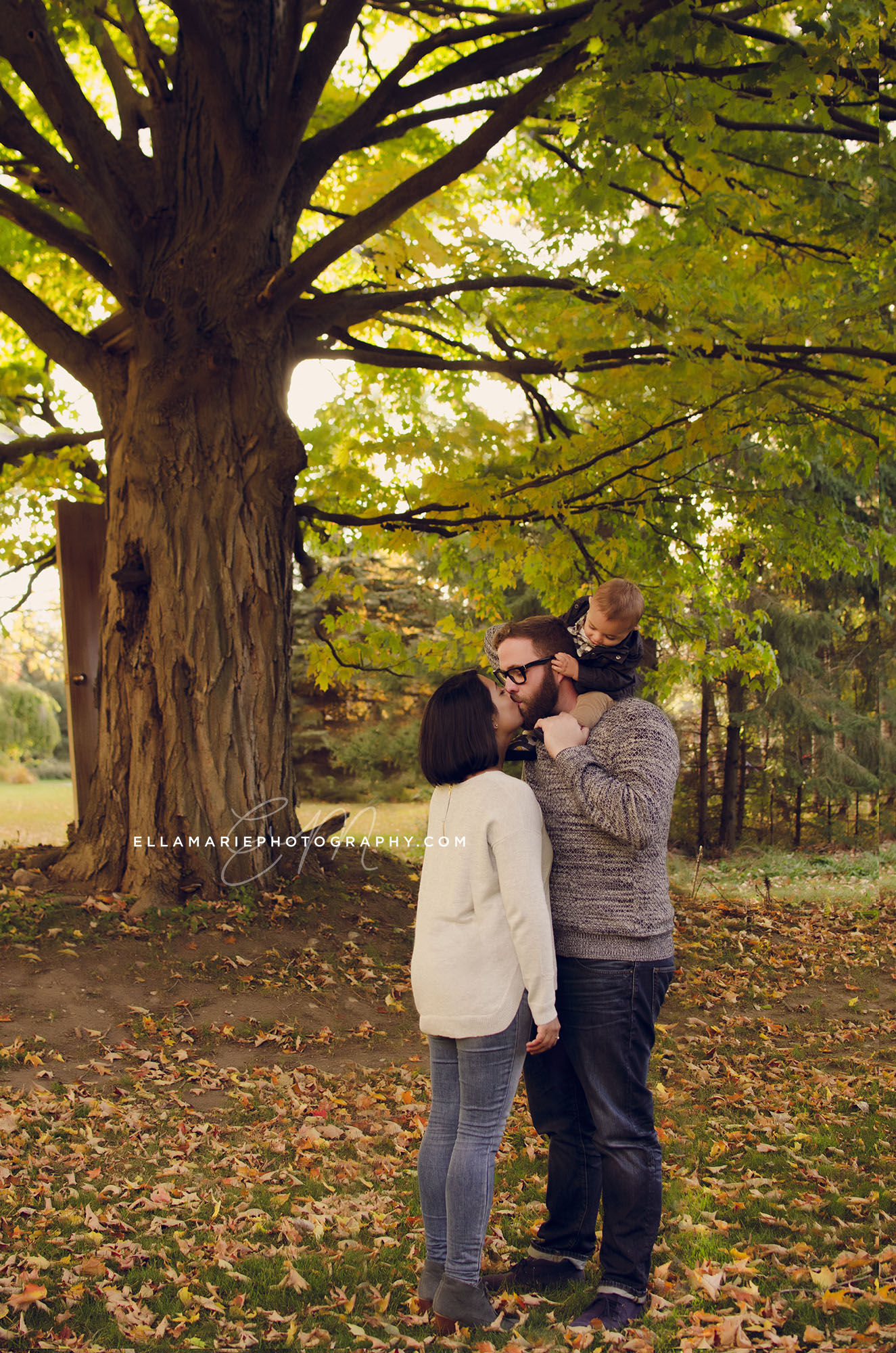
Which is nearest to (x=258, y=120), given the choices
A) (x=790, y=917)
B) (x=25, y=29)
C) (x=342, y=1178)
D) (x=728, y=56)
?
(x=25, y=29)

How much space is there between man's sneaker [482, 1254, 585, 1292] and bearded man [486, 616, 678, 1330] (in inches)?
8.5

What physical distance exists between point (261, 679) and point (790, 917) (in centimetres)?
632

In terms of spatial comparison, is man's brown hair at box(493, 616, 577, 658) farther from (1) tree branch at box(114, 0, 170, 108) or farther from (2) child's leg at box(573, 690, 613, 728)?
(1) tree branch at box(114, 0, 170, 108)

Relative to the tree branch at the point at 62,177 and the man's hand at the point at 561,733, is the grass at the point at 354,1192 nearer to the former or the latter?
the man's hand at the point at 561,733

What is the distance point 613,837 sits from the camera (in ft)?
9.34

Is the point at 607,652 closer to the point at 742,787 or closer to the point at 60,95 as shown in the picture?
the point at 60,95

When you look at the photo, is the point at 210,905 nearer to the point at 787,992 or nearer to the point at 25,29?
the point at 787,992

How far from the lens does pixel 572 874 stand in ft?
9.71

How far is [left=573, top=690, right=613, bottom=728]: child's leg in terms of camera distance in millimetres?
3020

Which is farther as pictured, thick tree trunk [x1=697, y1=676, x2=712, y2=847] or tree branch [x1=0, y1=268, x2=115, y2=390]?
thick tree trunk [x1=697, y1=676, x2=712, y2=847]

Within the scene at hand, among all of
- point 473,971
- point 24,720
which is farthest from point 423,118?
point 24,720

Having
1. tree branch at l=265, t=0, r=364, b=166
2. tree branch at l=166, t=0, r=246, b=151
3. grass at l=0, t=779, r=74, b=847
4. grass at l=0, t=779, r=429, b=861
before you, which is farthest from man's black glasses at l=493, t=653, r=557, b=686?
grass at l=0, t=779, r=74, b=847

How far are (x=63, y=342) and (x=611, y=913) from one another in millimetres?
6091

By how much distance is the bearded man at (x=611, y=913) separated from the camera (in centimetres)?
284
